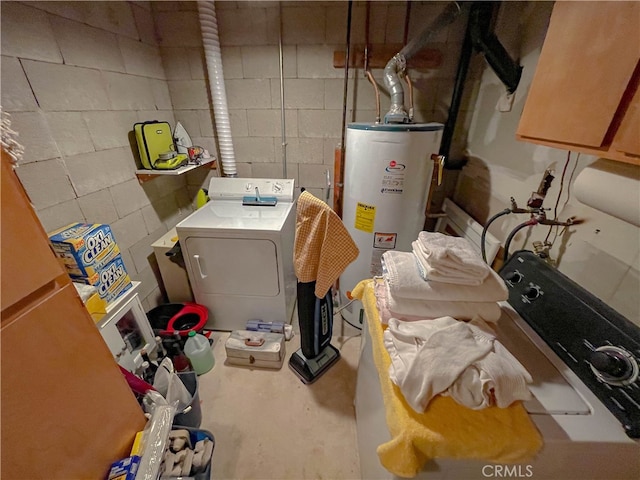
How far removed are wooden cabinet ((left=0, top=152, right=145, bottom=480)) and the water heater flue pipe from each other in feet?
5.89

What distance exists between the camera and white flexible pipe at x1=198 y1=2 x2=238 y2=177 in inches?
74.9

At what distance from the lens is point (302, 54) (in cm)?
206

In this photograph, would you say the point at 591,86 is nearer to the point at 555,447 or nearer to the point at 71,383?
the point at 555,447

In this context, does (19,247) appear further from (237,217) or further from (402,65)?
(402,65)

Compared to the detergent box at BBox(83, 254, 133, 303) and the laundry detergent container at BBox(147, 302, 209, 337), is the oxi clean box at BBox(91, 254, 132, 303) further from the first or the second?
the laundry detergent container at BBox(147, 302, 209, 337)

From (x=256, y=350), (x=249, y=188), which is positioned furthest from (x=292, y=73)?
(x=256, y=350)

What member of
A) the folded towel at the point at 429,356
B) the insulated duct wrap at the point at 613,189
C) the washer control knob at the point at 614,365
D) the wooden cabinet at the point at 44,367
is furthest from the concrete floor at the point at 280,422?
the insulated duct wrap at the point at 613,189

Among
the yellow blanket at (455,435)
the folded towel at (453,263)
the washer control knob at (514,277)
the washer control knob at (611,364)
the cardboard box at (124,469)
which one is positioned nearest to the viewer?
the yellow blanket at (455,435)

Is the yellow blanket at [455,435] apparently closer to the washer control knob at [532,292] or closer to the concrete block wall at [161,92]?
the washer control knob at [532,292]

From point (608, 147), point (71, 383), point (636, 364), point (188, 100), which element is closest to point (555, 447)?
point (636, 364)

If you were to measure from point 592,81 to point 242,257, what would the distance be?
5.85 ft

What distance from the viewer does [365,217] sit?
70.2 inches

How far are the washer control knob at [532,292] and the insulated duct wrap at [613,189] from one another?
312 millimetres

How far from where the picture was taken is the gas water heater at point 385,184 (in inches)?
61.2
